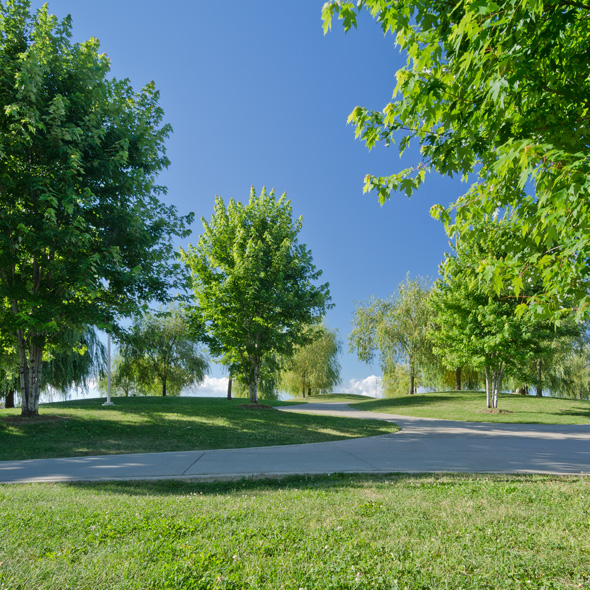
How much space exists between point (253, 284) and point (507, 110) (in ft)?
52.6

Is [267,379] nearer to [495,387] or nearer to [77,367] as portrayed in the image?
[77,367]

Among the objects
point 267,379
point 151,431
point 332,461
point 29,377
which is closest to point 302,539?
point 332,461

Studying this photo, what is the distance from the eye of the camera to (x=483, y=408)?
22219 mm

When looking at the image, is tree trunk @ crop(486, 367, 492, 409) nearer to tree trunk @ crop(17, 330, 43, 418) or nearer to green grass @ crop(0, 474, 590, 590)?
green grass @ crop(0, 474, 590, 590)

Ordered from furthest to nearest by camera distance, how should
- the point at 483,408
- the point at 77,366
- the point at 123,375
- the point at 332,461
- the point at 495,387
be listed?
the point at 123,375 → the point at 77,366 → the point at 483,408 → the point at 495,387 → the point at 332,461

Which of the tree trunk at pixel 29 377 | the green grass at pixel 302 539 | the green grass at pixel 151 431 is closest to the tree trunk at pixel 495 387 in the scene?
the green grass at pixel 151 431

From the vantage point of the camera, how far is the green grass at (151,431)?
10305 mm

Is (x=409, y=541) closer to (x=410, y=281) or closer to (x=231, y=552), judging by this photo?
(x=231, y=552)

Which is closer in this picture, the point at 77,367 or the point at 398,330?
the point at 77,367

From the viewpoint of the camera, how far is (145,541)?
12.7 ft

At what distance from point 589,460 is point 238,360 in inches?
633

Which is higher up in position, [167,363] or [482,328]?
[482,328]

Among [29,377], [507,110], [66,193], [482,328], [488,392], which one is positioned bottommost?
[488,392]

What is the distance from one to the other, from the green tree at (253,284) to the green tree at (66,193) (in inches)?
194
